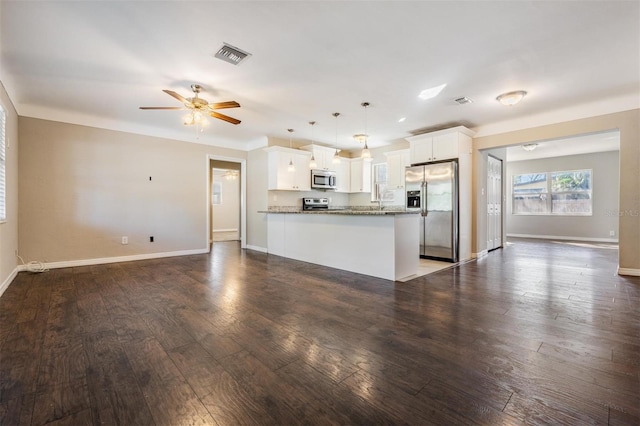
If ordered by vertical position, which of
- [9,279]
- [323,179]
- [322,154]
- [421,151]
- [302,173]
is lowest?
[9,279]

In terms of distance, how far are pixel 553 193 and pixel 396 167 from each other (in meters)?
5.59

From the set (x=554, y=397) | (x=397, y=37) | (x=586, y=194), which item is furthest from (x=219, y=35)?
(x=586, y=194)

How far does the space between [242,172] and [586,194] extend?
9.56 meters

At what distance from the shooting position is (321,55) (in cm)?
284

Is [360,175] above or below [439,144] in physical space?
below

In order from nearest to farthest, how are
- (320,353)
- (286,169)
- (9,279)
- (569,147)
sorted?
1. (320,353)
2. (9,279)
3. (286,169)
4. (569,147)

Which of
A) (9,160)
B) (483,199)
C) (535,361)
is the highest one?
(9,160)

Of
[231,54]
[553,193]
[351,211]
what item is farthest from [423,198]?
[553,193]

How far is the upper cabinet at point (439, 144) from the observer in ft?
16.9

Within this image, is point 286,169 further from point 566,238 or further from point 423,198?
point 566,238

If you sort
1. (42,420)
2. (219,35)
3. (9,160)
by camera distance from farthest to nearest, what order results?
(9,160), (219,35), (42,420)

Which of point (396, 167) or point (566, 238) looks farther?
point (566, 238)

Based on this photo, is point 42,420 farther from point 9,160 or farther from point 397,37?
point 9,160

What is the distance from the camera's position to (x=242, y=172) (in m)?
6.93
